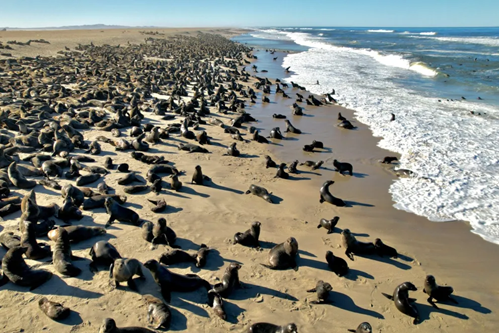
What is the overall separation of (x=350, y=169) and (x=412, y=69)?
26941 millimetres

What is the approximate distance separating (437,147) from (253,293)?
30.9 ft

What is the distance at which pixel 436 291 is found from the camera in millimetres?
5125

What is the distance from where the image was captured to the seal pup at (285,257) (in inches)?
224

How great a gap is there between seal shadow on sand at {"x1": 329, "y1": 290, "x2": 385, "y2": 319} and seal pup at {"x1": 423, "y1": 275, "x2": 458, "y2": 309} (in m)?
0.95

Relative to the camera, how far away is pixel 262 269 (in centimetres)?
566

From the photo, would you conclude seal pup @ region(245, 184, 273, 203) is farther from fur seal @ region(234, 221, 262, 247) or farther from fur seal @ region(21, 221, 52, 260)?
fur seal @ region(21, 221, 52, 260)

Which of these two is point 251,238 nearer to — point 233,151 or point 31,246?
point 31,246

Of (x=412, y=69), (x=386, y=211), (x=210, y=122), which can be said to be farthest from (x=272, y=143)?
(x=412, y=69)

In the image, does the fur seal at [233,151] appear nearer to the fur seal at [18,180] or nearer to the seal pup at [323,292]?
the fur seal at [18,180]

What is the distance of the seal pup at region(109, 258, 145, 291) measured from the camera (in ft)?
16.4

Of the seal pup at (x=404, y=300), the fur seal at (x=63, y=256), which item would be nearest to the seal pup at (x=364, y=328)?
the seal pup at (x=404, y=300)

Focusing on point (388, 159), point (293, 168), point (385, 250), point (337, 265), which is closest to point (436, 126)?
point (388, 159)

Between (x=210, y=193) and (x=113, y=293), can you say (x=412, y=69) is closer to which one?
(x=210, y=193)

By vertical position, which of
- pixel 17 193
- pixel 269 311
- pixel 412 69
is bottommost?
pixel 269 311
